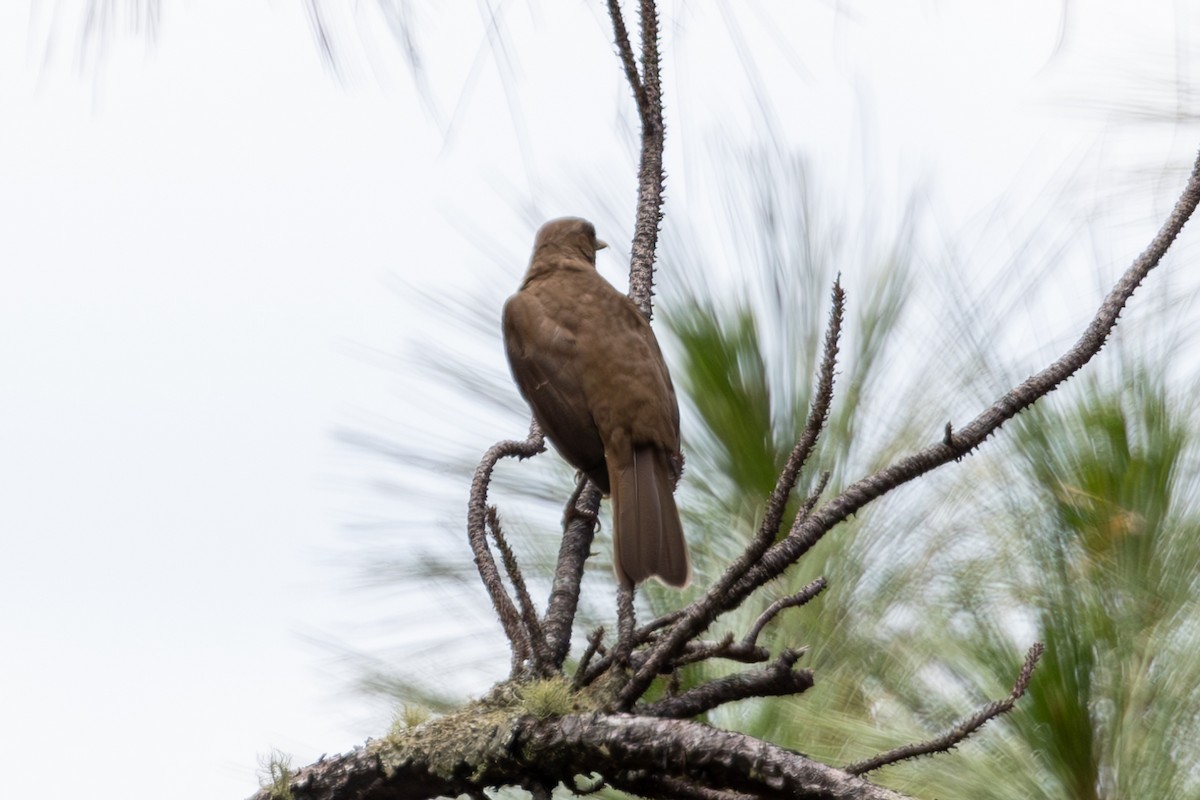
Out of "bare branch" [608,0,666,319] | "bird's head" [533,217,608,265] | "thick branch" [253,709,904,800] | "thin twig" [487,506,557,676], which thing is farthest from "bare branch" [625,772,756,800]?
"bird's head" [533,217,608,265]

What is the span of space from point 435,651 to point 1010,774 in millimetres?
1402

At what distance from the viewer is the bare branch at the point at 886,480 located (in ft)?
5.42

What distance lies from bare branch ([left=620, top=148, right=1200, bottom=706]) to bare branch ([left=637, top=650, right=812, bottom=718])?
0.08 m

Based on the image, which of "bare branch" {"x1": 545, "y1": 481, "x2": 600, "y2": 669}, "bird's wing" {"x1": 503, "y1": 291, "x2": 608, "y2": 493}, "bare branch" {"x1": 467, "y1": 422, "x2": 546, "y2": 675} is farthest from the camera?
"bird's wing" {"x1": 503, "y1": 291, "x2": 608, "y2": 493}

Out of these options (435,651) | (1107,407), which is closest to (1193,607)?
(1107,407)

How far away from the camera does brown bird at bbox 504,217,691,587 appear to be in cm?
268

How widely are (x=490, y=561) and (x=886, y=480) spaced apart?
60cm

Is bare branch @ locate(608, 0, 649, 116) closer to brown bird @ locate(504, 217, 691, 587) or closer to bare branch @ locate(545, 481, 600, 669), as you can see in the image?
brown bird @ locate(504, 217, 691, 587)

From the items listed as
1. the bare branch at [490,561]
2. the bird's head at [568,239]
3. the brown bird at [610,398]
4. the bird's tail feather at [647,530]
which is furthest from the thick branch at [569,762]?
the bird's head at [568,239]

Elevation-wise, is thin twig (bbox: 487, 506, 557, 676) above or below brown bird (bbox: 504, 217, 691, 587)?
below

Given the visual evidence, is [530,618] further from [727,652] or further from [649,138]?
[649,138]

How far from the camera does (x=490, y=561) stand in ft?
6.61

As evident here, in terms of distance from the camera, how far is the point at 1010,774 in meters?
2.60

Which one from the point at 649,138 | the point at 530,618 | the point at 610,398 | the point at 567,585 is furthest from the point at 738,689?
the point at 610,398
